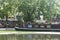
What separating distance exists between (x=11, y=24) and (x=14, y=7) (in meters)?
5.47

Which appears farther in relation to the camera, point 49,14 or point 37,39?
point 49,14

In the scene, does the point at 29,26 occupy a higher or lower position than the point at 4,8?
lower

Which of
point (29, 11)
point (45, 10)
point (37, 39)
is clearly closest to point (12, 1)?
point (29, 11)

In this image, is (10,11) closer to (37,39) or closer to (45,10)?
(45,10)

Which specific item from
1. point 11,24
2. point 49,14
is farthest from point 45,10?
point 11,24

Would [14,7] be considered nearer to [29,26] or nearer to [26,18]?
[26,18]

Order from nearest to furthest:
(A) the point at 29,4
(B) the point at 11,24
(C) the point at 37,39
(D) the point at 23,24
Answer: (C) the point at 37,39
(A) the point at 29,4
(D) the point at 23,24
(B) the point at 11,24

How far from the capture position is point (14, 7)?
30766 mm

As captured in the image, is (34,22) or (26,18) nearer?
(26,18)

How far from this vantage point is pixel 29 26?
110ft

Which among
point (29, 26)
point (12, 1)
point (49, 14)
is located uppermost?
point (12, 1)

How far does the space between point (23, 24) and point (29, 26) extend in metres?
1.12

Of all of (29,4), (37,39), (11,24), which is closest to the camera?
(37,39)

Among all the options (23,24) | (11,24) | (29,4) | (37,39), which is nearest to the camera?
(37,39)
